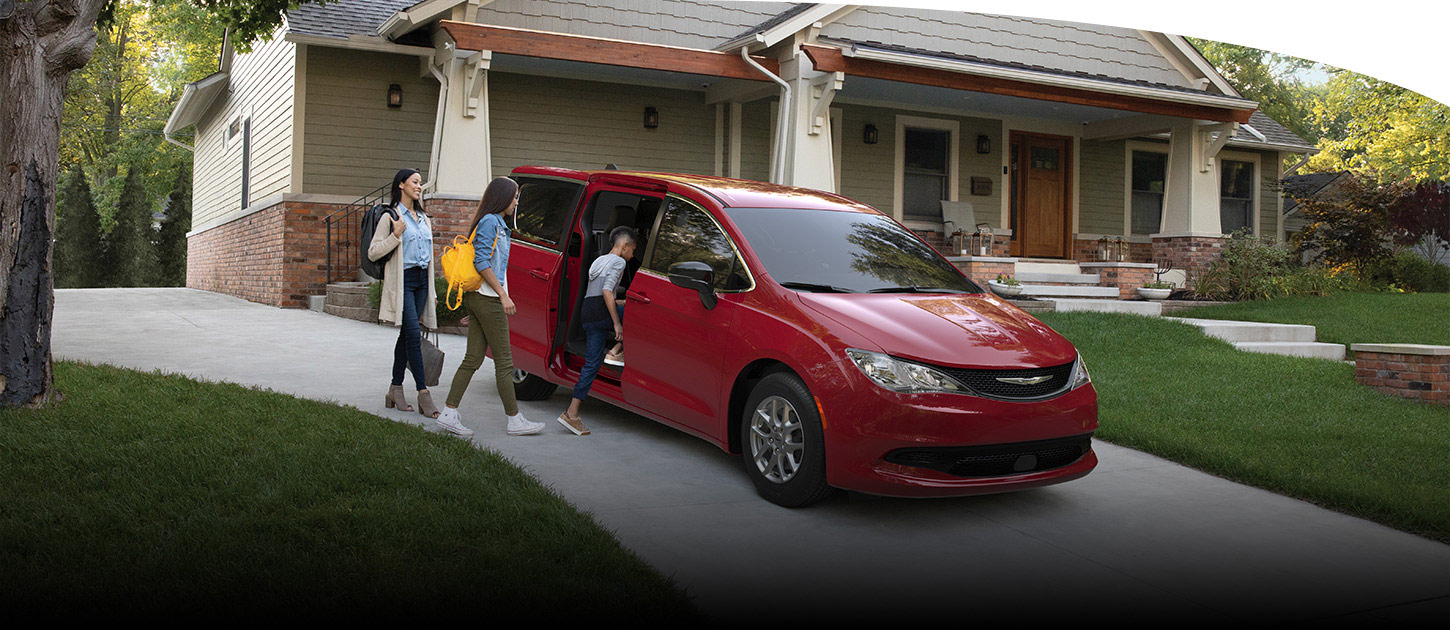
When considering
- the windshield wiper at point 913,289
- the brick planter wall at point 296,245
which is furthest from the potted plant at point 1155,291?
the windshield wiper at point 913,289

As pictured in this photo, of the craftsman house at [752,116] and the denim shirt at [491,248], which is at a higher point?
the craftsman house at [752,116]

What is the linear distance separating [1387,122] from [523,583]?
123 feet

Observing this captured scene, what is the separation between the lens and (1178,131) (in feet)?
57.4

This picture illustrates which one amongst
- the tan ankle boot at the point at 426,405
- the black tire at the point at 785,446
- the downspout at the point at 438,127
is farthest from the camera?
the downspout at the point at 438,127

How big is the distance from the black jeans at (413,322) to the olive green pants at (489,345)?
393 mm

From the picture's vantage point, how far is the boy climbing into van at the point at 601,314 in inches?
262

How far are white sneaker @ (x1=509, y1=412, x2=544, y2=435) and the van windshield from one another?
1.88m

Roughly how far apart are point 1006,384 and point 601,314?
265 cm

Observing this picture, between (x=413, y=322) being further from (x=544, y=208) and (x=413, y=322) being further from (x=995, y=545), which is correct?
(x=995, y=545)

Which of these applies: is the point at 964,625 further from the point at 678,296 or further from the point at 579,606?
the point at 678,296

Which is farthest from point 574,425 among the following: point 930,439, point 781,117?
point 781,117

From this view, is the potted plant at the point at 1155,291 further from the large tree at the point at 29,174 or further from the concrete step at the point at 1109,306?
the large tree at the point at 29,174

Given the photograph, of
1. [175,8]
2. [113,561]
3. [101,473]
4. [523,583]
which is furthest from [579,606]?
[175,8]

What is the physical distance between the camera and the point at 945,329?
5.29 meters
